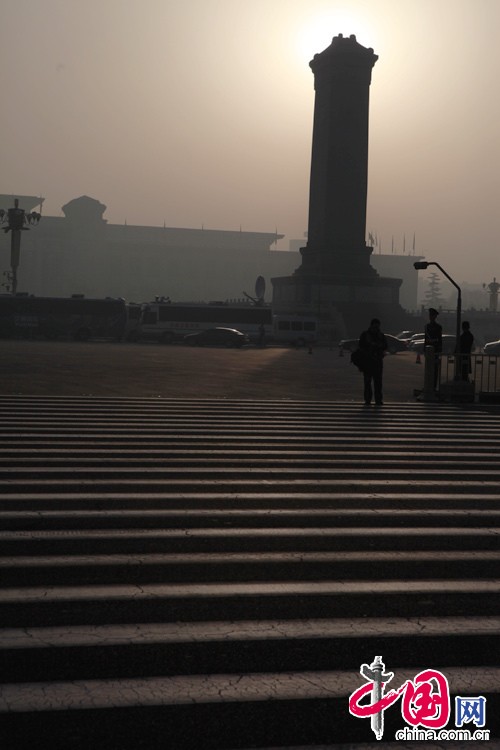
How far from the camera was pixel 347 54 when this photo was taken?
8212 cm

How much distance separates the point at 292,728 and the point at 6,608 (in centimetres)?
216

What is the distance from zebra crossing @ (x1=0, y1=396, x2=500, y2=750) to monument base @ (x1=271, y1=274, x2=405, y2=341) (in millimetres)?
71774

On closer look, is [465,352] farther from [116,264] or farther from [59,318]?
[116,264]

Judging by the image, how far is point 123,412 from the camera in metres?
16.0

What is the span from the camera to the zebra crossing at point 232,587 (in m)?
4.59

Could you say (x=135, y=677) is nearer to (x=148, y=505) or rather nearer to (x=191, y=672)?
(x=191, y=672)

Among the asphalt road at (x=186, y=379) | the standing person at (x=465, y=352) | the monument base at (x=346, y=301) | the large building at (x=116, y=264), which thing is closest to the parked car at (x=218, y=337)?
the asphalt road at (x=186, y=379)

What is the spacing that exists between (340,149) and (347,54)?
775 centimetres

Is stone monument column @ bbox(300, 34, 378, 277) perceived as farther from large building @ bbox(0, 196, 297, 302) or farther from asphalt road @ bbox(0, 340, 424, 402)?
large building @ bbox(0, 196, 297, 302)

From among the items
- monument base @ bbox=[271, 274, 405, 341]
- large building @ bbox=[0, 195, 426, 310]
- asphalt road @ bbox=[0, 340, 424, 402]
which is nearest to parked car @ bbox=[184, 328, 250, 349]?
asphalt road @ bbox=[0, 340, 424, 402]

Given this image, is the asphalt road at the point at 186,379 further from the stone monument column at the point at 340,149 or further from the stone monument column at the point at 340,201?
the stone monument column at the point at 340,149

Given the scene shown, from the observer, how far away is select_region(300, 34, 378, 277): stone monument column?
82312mm

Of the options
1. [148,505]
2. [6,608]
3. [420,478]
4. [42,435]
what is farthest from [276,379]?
[6,608]

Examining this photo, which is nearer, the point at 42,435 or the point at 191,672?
the point at 191,672
